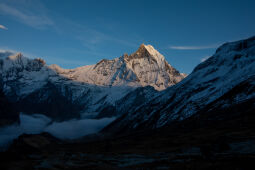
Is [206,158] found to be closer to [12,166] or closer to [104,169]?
[104,169]

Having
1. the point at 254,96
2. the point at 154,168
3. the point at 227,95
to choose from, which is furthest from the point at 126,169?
the point at 227,95

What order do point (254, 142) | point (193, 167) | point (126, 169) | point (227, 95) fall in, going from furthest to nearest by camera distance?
point (227, 95)
point (254, 142)
point (126, 169)
point (193, 167)

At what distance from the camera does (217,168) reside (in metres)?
39.9

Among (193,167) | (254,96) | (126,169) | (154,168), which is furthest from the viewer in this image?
(254,96)

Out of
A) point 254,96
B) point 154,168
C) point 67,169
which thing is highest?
point 254,96

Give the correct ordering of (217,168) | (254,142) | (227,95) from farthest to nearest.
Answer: (227,95)
(254,142)
(217,168)

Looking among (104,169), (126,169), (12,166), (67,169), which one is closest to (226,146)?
(126,169)

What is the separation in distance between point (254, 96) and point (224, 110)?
21.2m

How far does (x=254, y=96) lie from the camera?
157 m

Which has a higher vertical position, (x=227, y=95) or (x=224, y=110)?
(x=227, y=95)

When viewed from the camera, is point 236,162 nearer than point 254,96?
Yes

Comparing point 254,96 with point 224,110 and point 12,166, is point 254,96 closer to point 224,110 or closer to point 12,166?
point 224,110

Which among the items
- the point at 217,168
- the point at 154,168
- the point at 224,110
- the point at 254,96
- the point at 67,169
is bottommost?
the point at 67,169

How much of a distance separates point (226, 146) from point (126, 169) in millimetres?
26058
